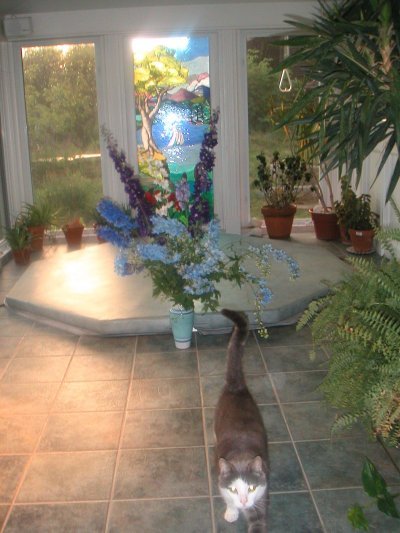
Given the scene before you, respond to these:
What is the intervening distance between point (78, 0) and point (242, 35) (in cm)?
175

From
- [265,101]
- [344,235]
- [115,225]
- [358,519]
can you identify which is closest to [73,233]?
[265,101]

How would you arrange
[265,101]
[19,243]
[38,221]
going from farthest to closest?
[265,101]
[38,221]
[19,243]

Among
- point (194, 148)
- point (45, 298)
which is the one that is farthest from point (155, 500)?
point (194, 148)

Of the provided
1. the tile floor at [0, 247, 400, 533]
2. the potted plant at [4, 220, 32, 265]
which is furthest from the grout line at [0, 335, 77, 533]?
the potted plant at [4, 220, 32, 265]

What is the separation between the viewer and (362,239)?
629 cm

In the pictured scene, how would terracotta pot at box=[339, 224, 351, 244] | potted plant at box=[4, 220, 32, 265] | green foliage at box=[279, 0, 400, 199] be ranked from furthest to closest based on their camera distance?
terracotta pot at box=[339, 224, 351, 244], potted plant at box=[4, 220, 32, 265], green foliage at box=[279, 0, 400, 199]

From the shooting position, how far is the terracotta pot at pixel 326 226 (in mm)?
6926

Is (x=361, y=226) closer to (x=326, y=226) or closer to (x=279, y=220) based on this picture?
(x=326, y=226)

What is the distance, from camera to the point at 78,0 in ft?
21.0

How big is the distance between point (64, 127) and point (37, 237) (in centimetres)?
132

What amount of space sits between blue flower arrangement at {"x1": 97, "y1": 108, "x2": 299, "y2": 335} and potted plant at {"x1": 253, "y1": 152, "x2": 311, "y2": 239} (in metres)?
2.90

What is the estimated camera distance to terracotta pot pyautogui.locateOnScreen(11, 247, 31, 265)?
6449mm

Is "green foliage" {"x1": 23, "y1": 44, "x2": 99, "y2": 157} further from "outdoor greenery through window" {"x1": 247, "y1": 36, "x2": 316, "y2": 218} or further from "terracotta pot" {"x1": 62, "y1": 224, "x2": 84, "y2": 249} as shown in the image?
"outdoor greenery through window" {"x1": 247, "y1": 36, "x2": 316, "y2": 218}

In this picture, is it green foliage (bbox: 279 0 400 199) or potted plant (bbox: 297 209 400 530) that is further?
potted plant (bbox: 297 209 400 530)
